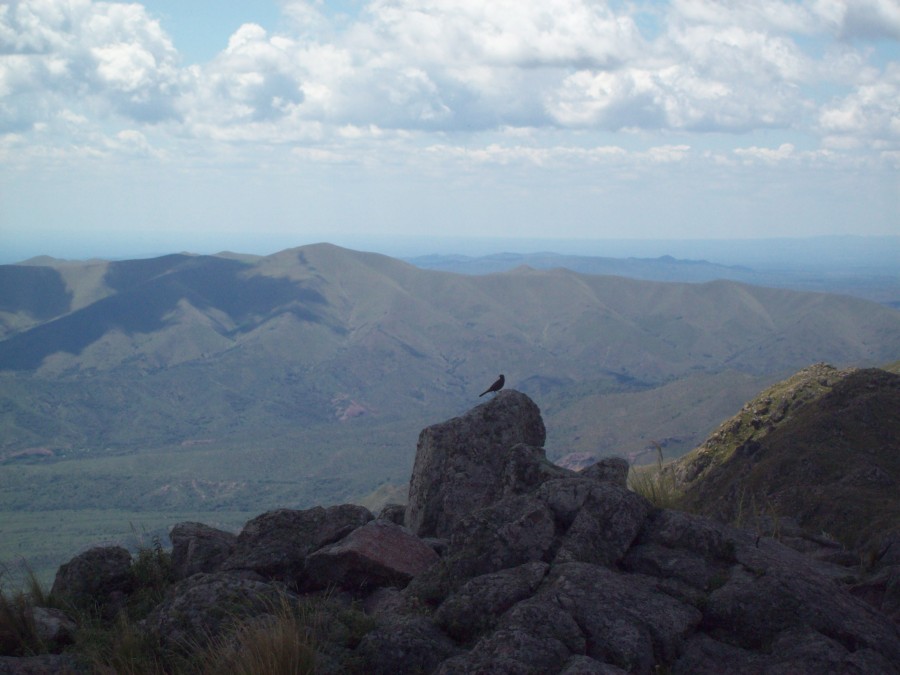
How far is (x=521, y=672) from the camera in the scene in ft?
23.5

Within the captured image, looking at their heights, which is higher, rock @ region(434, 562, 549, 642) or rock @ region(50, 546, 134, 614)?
rock @ region(434, 562, 549, 642)

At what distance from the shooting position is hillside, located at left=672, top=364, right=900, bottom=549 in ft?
59.6

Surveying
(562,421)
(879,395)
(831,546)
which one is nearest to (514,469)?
(831,546)

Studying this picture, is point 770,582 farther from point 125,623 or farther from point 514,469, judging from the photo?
point 125,623

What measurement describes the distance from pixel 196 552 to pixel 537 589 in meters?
6.00

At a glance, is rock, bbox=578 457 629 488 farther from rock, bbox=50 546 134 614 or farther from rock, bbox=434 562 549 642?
rock, bbox=50 546 134 614

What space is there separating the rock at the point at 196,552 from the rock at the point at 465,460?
128 inches

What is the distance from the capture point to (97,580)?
11.9m

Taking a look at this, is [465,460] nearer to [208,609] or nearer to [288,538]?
[288,538]

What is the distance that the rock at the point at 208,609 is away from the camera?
8.61 metres

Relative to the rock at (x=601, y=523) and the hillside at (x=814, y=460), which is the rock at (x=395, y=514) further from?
the hillside at (x=814, y=460)

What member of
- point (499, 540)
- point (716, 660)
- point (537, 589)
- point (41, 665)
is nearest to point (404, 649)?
point (537, 589)

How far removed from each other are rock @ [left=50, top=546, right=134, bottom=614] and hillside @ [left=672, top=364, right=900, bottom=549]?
1087 cm

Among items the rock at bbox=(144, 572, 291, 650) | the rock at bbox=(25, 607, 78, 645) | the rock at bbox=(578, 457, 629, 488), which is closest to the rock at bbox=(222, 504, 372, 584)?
the rock at bbox=(144, 572, 291, 650)
